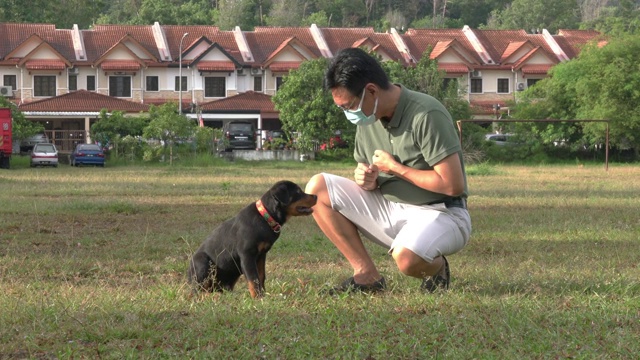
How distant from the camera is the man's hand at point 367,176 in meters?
6.98

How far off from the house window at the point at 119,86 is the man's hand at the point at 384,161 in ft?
172

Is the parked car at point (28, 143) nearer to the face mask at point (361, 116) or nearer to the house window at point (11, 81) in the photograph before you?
the house window at point (11, 81)

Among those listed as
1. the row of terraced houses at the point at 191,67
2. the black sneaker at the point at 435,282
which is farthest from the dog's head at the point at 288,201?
the row of terraced houses at the point at 191,67

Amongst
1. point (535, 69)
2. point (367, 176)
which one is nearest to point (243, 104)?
point (535, 69)

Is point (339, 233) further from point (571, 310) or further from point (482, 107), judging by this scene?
point (482, 107)

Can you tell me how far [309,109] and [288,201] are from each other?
39220mm

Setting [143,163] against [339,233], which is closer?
[339,233]

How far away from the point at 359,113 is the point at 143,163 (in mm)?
35785

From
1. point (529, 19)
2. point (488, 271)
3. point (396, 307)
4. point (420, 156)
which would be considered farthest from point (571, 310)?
point (529, 19)

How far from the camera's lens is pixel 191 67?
189 ft

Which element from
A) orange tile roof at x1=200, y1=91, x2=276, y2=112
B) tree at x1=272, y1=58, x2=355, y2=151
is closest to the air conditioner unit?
orange tile roof at x1=200, y1=91, x2=276, y2=112

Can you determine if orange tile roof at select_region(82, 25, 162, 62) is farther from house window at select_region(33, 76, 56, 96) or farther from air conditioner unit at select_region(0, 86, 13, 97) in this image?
air conditioner unit at select_region(0, 86, 13, 97)

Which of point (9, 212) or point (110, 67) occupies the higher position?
point (110, 67)

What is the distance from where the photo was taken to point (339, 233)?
7227mm
